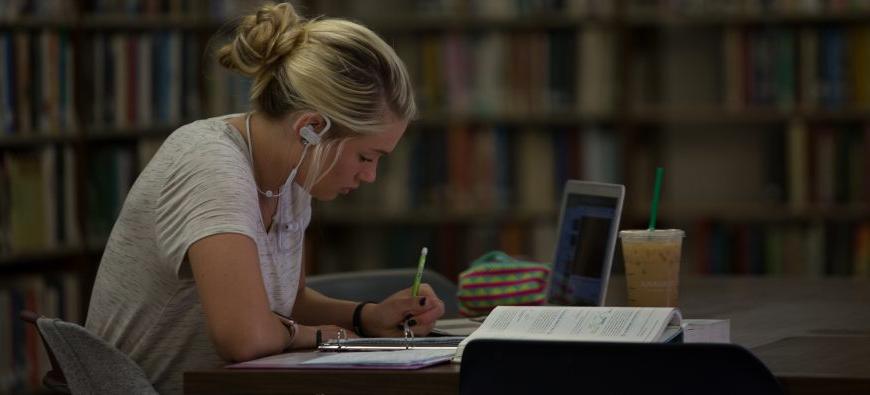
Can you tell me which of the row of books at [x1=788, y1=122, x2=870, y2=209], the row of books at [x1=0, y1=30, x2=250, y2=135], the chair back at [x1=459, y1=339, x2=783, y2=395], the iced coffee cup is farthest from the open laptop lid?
the row of books at [x1=788, y1=122, x2=870, y2=209]

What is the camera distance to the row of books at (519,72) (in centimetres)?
452

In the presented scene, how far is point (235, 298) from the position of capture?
5.56ft

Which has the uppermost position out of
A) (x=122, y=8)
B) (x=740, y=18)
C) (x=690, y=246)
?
(x=122, y=8)

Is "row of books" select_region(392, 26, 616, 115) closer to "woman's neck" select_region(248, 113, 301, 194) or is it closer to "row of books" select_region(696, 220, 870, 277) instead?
"row of books" select_region(696, 220, 870, 277)

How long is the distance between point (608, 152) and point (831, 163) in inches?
29.2

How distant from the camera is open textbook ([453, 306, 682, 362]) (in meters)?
1.54

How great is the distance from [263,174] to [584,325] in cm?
62

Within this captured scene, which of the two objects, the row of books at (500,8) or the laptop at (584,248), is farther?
the row of books at (500,8)

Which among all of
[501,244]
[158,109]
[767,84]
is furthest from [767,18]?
[158,109]

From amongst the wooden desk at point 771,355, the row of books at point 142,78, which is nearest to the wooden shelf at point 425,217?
the row of books at point 142,78

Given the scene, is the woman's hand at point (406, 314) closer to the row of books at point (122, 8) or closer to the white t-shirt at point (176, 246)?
the white t-shirt at point (176, 246)

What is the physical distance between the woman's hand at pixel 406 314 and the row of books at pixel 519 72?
2617 mm

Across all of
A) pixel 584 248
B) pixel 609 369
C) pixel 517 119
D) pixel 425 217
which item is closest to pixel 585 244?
pixel 584 248

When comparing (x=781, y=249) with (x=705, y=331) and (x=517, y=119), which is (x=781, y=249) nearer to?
(x=517, y=119)
